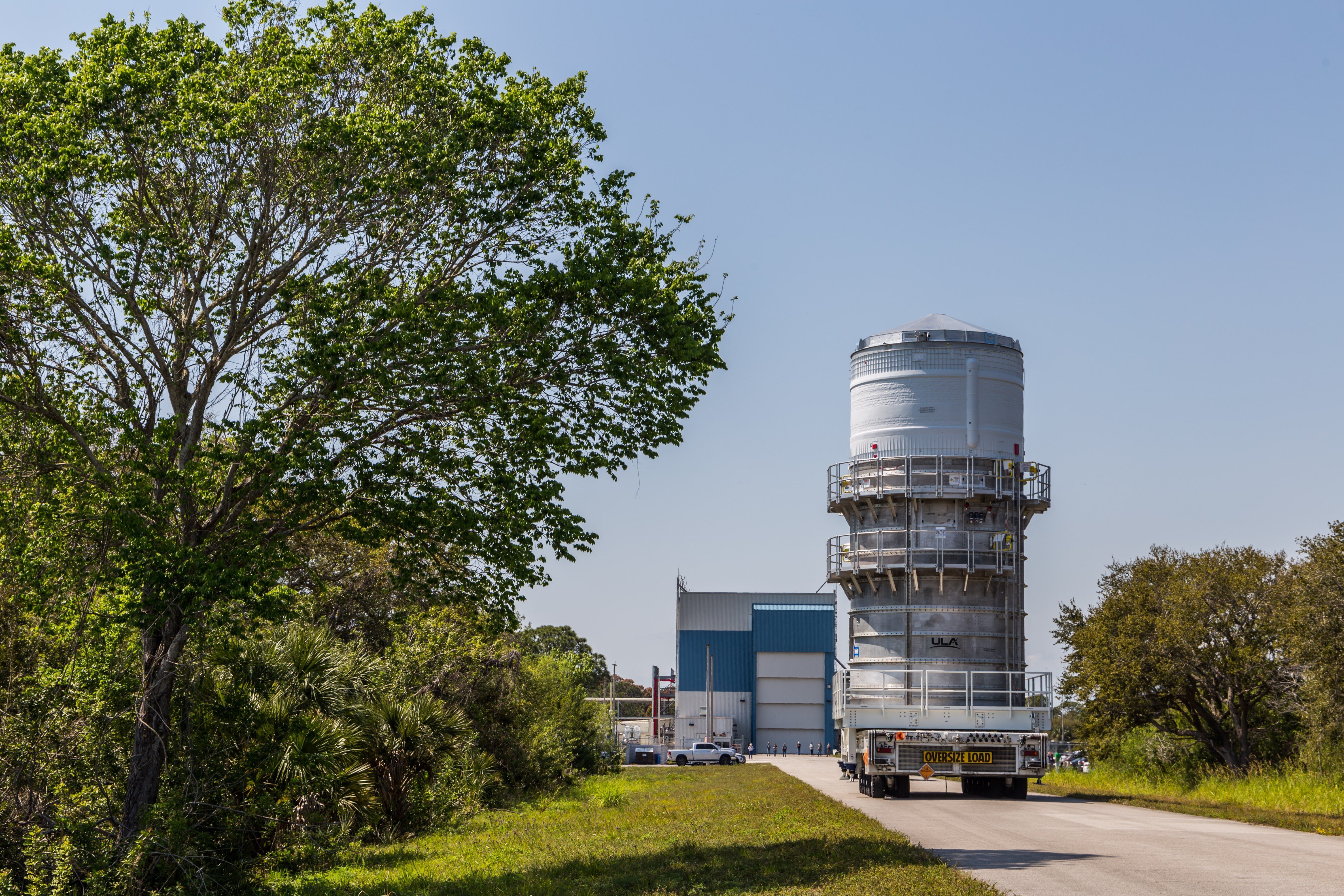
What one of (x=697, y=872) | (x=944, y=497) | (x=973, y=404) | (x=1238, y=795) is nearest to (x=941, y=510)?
(x=944, y=497)

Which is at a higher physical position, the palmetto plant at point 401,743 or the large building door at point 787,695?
the palmetto plant at point 401,743

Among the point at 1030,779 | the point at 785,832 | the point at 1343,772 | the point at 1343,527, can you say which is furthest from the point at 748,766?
the point at 785,832

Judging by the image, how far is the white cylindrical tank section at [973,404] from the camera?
3070 cm

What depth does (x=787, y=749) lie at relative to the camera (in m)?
77.7

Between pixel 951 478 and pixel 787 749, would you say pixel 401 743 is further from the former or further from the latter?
pixel 787 749

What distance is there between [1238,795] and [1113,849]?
45.4 feet

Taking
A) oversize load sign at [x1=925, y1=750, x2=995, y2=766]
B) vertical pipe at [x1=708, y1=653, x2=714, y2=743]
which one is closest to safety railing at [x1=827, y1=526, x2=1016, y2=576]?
oversize load sign at [x1=925, y1=750, x2=995, y2=766]

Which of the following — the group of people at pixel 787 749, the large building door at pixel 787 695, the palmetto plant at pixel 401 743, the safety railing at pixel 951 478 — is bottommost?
the group of people at pixel 787 749

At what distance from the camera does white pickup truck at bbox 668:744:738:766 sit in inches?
2514

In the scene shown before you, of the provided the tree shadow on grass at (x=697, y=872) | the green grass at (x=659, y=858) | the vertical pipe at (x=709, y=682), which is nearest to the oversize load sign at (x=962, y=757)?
the green grass at (x=659, y=858)

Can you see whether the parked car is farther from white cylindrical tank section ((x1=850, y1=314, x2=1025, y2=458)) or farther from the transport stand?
white cylindrical tank section ((x1=850, y1=314, x2=1025, y2=458))

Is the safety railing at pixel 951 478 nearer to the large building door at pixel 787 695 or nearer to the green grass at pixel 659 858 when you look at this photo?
the green grass at pixel 659 858

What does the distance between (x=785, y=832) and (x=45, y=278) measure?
11816 millimetres

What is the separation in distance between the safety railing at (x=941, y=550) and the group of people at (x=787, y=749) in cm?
4774
